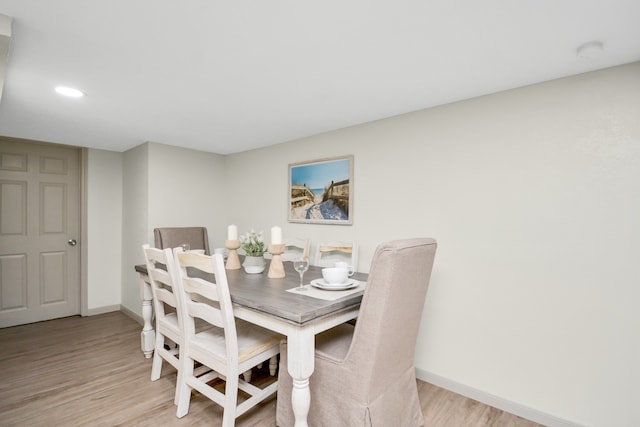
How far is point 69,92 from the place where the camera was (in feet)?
6.93

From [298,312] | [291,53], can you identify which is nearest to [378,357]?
[298,312]

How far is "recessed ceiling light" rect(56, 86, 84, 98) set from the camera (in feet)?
6.73

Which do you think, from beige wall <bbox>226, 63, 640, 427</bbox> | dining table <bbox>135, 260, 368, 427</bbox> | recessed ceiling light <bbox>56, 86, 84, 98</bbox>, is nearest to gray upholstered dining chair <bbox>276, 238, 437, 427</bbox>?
dining table <bbox>135, 260, 368, 427</bbox>

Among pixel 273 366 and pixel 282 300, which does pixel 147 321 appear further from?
pixel 282 300

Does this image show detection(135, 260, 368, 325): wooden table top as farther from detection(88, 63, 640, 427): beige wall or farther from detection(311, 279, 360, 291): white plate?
detection(88, 63, 640, 427): beige wall

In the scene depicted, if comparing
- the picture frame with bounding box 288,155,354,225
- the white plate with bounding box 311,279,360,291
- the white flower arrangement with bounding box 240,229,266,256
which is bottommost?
the white plate with bounding box 311,279,360,291

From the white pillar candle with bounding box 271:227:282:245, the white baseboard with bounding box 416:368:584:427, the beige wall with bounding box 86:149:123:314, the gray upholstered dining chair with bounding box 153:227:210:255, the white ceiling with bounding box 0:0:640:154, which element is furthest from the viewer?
the beige wall with bounding box 86:149:123:314

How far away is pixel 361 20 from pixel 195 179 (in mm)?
3135

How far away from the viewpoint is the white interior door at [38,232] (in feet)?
11.4

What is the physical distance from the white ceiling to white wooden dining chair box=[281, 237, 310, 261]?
1.22 m

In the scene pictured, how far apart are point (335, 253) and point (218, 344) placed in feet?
4.46

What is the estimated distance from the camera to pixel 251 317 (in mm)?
1718

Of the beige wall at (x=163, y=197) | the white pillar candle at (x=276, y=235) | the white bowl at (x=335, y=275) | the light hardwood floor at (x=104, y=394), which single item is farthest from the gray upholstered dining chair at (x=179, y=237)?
the white bowl at (x=335, y=275)

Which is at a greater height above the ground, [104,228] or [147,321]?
[104,228]
